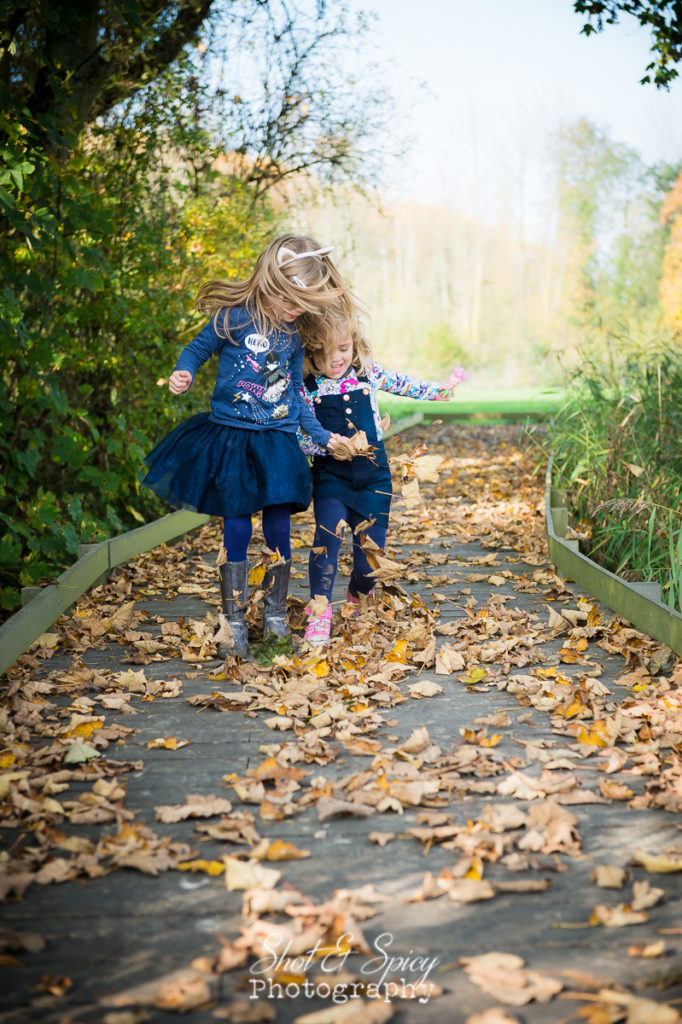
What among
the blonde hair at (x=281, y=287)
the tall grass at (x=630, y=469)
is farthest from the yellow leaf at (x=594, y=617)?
the blonde hair at (x=281, y=287)

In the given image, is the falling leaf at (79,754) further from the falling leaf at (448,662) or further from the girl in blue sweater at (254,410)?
the falling leaf at (448,662)

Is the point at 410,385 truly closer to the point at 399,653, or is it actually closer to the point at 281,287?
the point at 281,287

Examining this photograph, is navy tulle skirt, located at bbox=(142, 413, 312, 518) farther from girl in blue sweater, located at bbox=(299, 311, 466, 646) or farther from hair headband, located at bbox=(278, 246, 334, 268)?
hair headband, located at bbox=(278, 246, 334, 268)

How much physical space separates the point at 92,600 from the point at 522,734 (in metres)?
2.75

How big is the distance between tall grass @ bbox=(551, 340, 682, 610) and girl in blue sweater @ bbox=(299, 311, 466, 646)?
61.7 inches

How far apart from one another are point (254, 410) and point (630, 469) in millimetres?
3338

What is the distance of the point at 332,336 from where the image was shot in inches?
175

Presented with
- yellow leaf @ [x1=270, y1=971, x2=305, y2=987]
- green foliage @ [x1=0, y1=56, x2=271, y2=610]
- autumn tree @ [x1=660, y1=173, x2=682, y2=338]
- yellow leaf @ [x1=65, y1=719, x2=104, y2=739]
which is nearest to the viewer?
yellow leaf @ [x1=270, y1=971, x2=305, y2=987]

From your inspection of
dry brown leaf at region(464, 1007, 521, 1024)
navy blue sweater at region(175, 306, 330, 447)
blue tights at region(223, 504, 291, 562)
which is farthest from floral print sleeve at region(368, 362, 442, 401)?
dry brown leaf at region(464, 1007, 521, 1024)

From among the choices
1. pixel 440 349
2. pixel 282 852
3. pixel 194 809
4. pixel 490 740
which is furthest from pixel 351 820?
pixel 440 349

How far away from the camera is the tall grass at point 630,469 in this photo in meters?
5.95

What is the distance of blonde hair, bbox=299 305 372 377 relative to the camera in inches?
173

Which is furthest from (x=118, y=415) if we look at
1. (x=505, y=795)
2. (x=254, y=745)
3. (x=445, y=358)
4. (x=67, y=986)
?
(x=445, y=358)

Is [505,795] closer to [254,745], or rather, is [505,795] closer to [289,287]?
[254,745]
